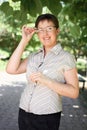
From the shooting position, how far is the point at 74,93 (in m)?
3.10

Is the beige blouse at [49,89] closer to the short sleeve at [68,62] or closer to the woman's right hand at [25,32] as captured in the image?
the short sleeve at [68,62]

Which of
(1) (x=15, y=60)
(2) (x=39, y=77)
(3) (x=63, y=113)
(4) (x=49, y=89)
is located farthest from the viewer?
(3) (x=63, y=113)

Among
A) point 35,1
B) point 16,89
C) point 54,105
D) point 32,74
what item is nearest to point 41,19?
point 35,1

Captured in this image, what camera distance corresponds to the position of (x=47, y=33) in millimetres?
3240

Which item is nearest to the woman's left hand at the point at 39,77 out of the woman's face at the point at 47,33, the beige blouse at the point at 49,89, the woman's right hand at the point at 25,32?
the beige blouse at the point at 49,89

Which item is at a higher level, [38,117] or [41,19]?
[41,19]

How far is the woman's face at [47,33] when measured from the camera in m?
3.24

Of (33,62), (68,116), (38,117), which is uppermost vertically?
(33,62)

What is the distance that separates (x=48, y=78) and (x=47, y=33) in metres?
0.39

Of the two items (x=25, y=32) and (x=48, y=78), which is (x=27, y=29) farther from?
(x=48, y=78)

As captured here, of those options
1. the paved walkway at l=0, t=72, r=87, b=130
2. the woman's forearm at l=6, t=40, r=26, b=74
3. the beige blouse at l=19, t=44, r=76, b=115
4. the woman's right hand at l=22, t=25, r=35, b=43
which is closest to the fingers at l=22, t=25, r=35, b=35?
the woman's right hand at l=22, t=25, r=35, b=43

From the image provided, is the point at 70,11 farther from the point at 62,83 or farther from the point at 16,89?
the point at 16,89

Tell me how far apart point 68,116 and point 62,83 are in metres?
7.04

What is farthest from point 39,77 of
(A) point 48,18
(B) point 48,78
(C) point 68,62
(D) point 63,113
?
(D) point 63,113
